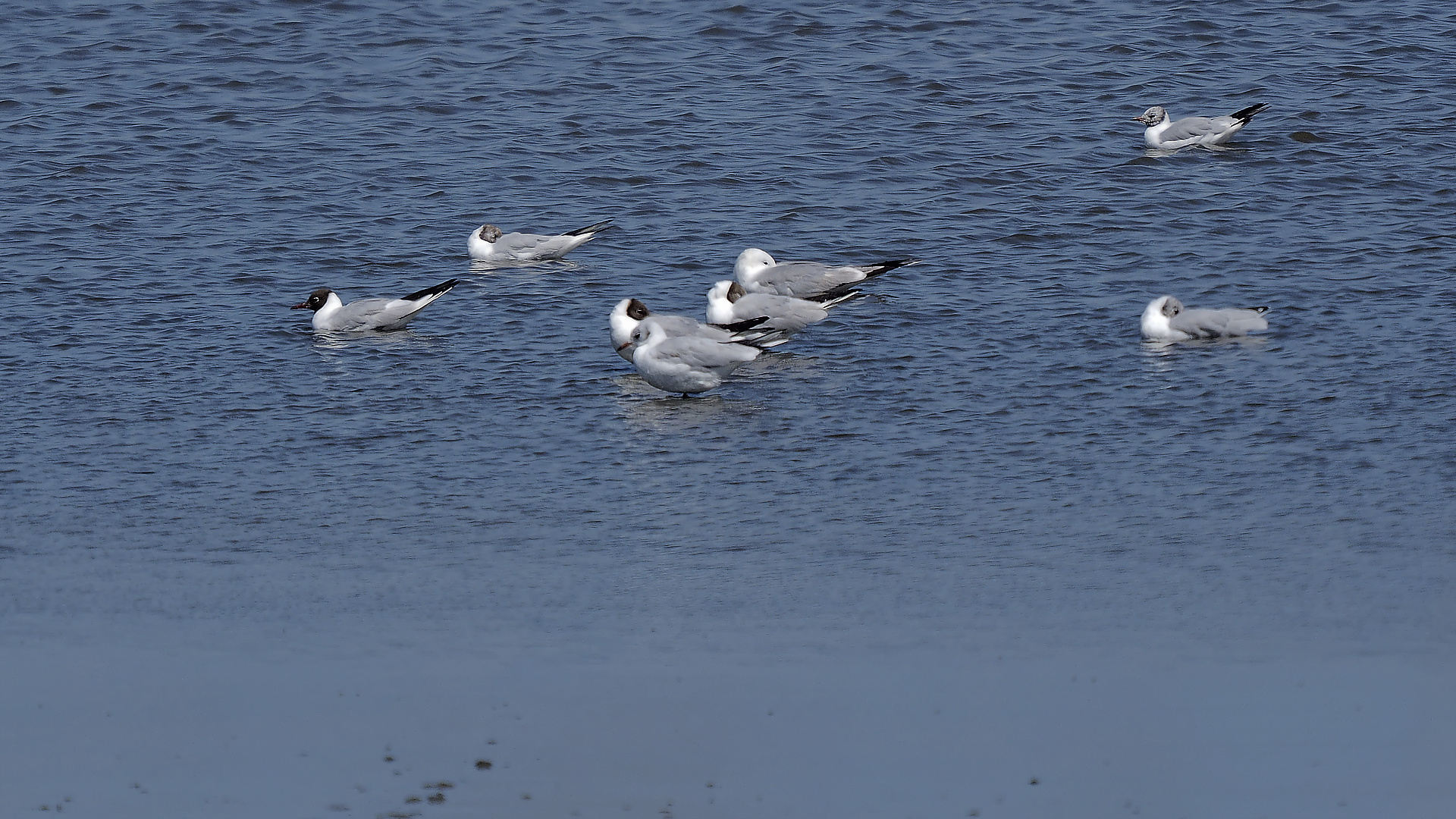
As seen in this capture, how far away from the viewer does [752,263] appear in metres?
17.1

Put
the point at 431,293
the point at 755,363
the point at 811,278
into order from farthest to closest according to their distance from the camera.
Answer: the point at 811,278
the point at 431,293
the point at 755,363

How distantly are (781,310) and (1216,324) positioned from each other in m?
3.59

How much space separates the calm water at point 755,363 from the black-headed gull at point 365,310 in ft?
0.71

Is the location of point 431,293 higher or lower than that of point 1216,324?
lower

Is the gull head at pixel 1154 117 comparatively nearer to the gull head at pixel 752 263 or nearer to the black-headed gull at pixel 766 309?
the gull head at pixel 752 263

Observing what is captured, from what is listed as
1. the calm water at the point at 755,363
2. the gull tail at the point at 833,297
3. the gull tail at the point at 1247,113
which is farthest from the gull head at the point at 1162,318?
the gull tail at the point at 1247,113

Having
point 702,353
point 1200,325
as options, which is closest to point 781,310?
point 702,353

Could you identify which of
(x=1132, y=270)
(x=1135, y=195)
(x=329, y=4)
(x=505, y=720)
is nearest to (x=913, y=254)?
(x=1132, y=270)

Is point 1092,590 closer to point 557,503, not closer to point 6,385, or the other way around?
point 557,503

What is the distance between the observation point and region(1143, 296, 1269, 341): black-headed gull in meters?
14.4

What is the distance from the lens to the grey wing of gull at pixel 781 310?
51.1 ft

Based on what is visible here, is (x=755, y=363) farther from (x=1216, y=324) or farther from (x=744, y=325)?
(x=1216, y=324)

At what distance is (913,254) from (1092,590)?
886 cm

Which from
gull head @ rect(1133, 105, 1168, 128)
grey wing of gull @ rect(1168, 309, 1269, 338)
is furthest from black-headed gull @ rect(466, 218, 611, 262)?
gull head @ rect(1133, 105, 1168, 128)
